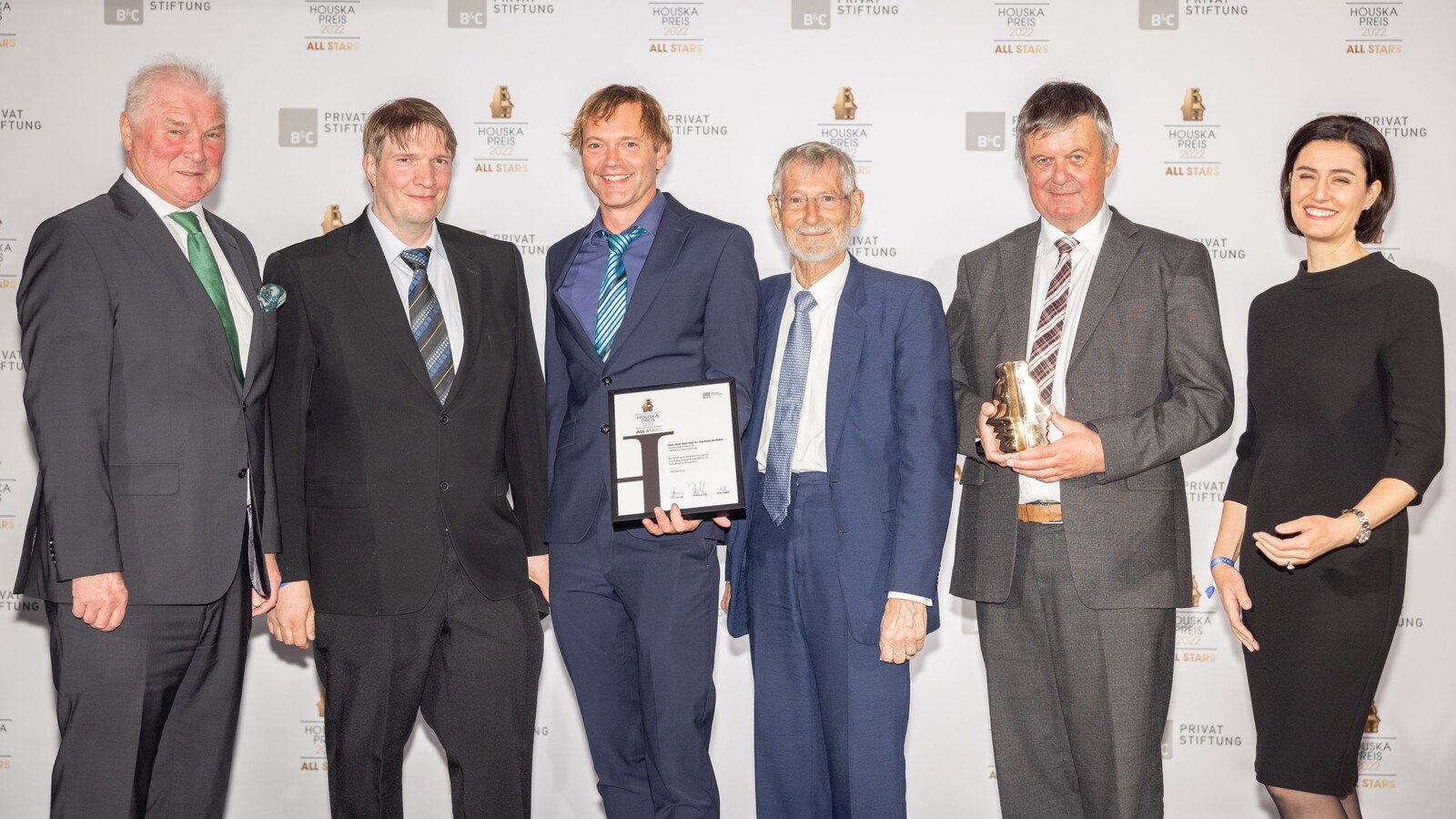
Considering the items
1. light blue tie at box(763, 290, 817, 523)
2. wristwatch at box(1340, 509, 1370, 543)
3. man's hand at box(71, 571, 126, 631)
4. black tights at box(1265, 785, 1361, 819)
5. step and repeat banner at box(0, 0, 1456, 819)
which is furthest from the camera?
step and repeat banner at box(0, 0, 1456, 819)

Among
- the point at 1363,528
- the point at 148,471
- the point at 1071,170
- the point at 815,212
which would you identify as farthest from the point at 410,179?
the point at 1363,528

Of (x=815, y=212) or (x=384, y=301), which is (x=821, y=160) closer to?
(x=815, y=212)

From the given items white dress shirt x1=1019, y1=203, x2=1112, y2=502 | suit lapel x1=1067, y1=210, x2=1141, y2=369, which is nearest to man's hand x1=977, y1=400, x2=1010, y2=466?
white dress shirt x1=1019, y1=203, x2=1112, y2=502

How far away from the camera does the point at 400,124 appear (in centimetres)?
277

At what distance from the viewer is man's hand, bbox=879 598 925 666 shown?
2.65 metres

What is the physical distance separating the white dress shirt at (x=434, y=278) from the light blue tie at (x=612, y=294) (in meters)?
0.37

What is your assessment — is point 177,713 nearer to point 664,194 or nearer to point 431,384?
point 431,384

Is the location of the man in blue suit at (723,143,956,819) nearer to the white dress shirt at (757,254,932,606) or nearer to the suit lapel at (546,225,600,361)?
the white dress shirt at (757,254,932,606)

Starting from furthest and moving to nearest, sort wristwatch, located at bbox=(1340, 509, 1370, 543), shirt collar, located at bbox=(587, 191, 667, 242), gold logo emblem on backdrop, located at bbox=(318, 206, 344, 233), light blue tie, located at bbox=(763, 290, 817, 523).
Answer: gold logo emblem on backdrop, located at bbox=(318, 206, 344, 233) < shirt collar, located at bbox=(587, 191, 667, 242) < light blue tie, located at bbox=(763, 290, 817, 523) < wristwatch, located at bbox=(1340, 509, 1370, 543)

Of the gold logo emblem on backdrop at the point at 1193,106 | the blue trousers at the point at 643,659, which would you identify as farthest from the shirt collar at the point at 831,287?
the gold logo emblem on backdrop at the point at 1193,106

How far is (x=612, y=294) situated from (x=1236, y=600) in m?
1.80

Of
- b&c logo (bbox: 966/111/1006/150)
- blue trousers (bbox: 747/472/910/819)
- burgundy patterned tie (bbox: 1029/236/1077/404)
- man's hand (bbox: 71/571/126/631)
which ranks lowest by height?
blue trousers (bbox: 747/472/910/819)

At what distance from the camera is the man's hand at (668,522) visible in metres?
2.55

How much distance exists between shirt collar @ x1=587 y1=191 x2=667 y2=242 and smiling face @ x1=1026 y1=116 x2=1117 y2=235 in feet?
3.23
